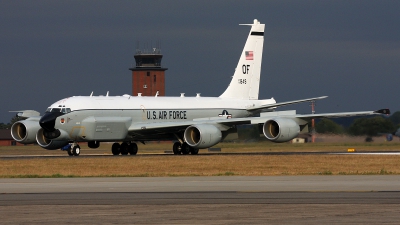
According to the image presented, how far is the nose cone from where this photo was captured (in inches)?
1934

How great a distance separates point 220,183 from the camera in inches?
1057

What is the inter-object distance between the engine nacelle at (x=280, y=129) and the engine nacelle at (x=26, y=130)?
15077 millimetres

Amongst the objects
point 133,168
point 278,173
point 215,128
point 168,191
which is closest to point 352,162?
point 278,173

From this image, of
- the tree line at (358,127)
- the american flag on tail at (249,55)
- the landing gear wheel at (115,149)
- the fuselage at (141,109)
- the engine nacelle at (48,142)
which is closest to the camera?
the fuselage at (141,109)

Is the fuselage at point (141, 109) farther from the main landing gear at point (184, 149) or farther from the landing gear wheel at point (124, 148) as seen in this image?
the landing gear wheel at point (124, 148)

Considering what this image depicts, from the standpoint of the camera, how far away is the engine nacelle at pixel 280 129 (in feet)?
166

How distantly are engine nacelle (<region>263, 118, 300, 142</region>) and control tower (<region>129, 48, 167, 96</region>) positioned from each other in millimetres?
88831

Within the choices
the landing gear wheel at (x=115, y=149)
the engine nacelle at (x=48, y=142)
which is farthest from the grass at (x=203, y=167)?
the landing gear wheel at (x=115, y=149)

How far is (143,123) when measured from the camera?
53031mm

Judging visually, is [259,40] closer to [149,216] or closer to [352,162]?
[352,162]

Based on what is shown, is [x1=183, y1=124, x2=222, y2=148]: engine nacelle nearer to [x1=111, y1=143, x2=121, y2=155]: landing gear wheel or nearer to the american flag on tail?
[x1=111, y1=143, x2=121, y2=155]: landing gear wheel

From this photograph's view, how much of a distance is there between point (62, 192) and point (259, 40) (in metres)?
40.3

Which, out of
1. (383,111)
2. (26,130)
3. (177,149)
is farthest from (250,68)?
(26,130)

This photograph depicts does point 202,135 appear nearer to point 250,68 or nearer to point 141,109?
point 141,109
